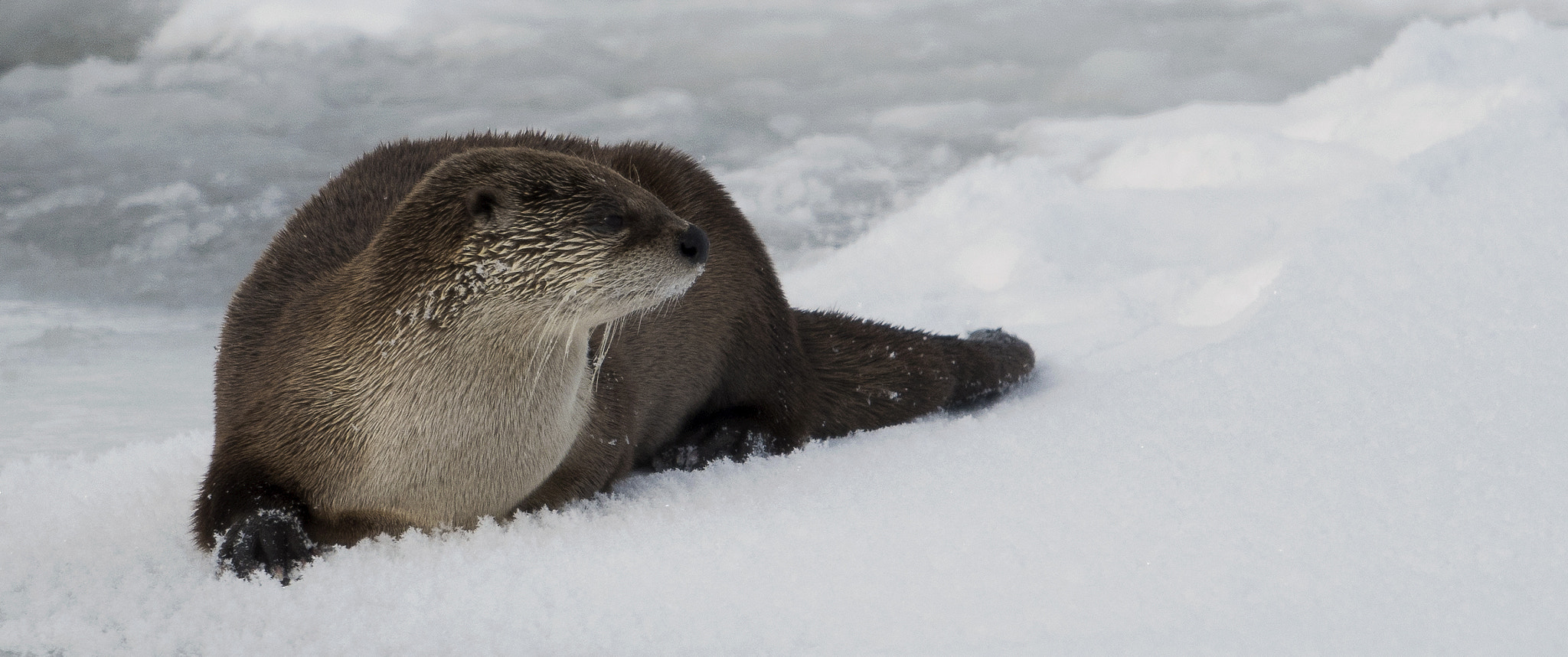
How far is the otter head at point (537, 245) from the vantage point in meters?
1.87

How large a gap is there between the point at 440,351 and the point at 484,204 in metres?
0.24

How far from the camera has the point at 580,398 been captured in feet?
7.23

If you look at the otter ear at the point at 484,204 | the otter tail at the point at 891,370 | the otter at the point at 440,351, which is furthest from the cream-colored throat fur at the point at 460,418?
the otter tail at the point at 891,370

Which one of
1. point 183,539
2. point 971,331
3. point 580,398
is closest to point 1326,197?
point 971,331

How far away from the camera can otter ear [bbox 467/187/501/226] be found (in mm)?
1868

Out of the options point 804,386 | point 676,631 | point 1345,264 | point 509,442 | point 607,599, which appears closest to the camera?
point 676,631

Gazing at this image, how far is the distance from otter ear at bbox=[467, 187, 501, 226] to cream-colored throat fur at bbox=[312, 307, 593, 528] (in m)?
0.14

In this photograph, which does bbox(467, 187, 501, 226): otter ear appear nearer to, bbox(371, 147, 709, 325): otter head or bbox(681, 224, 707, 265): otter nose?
bbox(371, 147, 709, 325): otter head

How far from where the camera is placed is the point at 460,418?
78.0 inches

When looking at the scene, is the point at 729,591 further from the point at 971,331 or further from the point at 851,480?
the point at 971,331

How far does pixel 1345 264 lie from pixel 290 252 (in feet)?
8.20

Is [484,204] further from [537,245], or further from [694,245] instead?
[694,245]

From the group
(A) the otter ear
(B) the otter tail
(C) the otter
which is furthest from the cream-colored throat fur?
(B) the otter tail

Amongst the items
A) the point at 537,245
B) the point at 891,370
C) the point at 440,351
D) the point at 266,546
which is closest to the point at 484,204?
the point at 537,245
